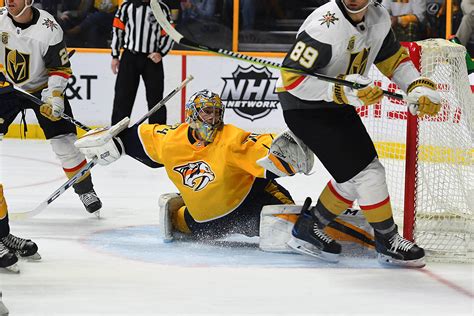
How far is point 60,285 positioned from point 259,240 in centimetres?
93

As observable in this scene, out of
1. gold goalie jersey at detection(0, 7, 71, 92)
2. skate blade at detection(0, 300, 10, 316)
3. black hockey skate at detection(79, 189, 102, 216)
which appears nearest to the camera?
skate blade at detection(0, 300, 10, 316)

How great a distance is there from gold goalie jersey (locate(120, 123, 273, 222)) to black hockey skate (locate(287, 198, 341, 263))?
253mm

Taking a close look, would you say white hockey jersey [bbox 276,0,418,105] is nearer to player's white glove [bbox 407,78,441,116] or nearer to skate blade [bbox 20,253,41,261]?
player's white glove [bbox 407,78,441,116]

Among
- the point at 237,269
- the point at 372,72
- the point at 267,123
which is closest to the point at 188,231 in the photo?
the point at 237,269

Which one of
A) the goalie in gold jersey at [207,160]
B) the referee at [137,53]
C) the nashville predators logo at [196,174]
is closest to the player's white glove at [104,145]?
the goalie in gold jersey at [207,160]

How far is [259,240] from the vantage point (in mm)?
3900

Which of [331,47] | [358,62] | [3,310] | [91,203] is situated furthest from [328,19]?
[91,203]

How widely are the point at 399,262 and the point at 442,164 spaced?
0.59 m

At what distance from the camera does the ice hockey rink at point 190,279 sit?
3.01 metres

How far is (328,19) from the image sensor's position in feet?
11.2

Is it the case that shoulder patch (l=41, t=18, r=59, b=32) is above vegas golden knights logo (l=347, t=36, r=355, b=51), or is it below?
below

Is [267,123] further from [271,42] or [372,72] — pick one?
[372,72]

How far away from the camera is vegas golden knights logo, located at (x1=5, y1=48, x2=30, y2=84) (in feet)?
14.5

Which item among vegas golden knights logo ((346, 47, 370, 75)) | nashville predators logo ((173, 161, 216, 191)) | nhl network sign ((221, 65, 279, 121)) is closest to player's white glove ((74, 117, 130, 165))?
nashville predators logo ((173, 161, 216, 191))
